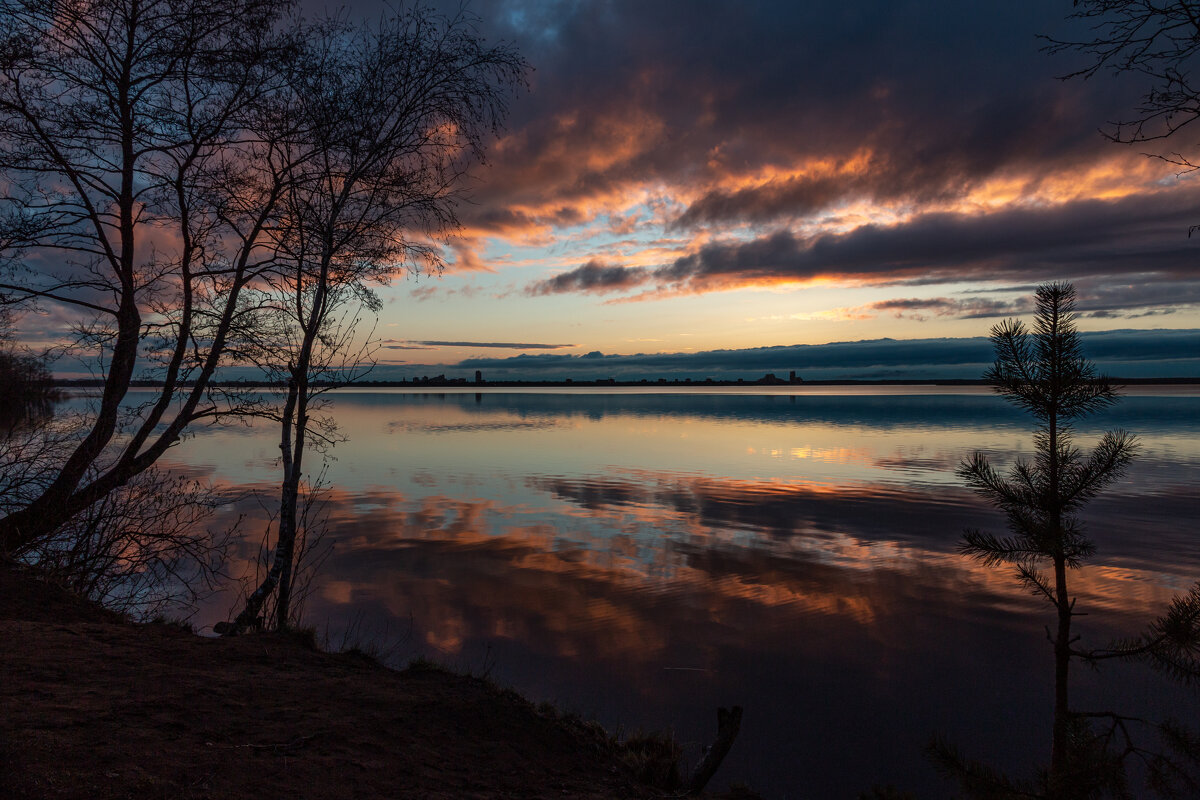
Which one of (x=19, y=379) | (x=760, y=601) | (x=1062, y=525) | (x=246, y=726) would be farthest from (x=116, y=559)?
(x=1062, y=525)

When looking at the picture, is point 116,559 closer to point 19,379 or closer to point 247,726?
point 19,379

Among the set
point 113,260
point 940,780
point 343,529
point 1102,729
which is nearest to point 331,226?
point 113,260

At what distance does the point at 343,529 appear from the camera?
17.4 m

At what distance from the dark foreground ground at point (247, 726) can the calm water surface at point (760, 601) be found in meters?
1.89

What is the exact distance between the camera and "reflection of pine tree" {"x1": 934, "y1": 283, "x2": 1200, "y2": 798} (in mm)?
4578

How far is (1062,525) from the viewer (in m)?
5.14

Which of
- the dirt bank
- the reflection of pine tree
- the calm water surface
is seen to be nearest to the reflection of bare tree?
the calm water surface

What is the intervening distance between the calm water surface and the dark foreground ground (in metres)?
1.89

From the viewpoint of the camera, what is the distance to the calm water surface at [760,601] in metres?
7.98

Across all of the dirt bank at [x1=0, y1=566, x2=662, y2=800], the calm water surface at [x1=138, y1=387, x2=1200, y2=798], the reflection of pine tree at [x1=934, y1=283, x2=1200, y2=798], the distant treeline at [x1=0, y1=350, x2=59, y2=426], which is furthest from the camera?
the distant treeline at [x1=0, y1=350, x2=59, y2=426]

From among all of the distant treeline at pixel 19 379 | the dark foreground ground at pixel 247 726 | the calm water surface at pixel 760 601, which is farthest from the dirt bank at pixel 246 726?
the distant treeline at pixel 19 379

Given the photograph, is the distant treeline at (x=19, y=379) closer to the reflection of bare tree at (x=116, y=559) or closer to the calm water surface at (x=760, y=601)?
the reflection of bare tree at (x=116, y=559)

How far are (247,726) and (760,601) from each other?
9118mm

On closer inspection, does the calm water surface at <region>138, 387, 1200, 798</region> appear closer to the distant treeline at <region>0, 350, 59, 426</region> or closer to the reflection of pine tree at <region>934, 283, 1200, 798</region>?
the reflection of pine tree at <region>934, 283, 1200, 798</region>
